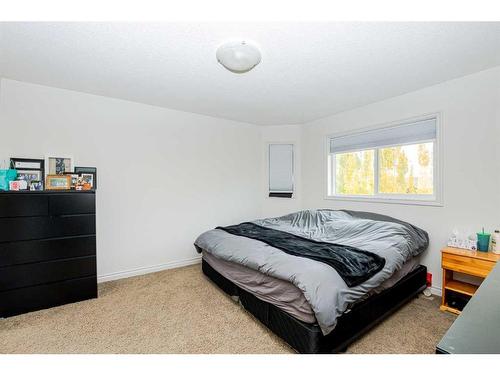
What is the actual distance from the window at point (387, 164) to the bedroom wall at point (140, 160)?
156cm

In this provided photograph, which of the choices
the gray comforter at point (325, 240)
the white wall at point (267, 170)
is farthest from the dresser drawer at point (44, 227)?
the white wall at point (267, 170)

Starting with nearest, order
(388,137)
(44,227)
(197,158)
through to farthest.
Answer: (44,227), (388,137), (197,158)

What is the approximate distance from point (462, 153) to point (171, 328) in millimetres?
3253

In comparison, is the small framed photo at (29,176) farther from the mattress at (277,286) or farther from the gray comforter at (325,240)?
the mattress at (277,286)

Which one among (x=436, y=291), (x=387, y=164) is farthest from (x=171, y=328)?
(x=387, y=164)

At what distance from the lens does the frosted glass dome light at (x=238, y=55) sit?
1823 millimetres

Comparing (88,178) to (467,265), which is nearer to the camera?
(467,265)

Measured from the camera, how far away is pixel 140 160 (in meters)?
3.23

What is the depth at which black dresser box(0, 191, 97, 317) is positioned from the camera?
217 cm

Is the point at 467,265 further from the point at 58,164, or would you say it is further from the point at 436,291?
the point at 58,164

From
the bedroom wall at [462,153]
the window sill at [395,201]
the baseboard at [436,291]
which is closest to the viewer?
the bedroom wall at [462,153]

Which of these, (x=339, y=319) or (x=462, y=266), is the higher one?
(x=462, y=266)
